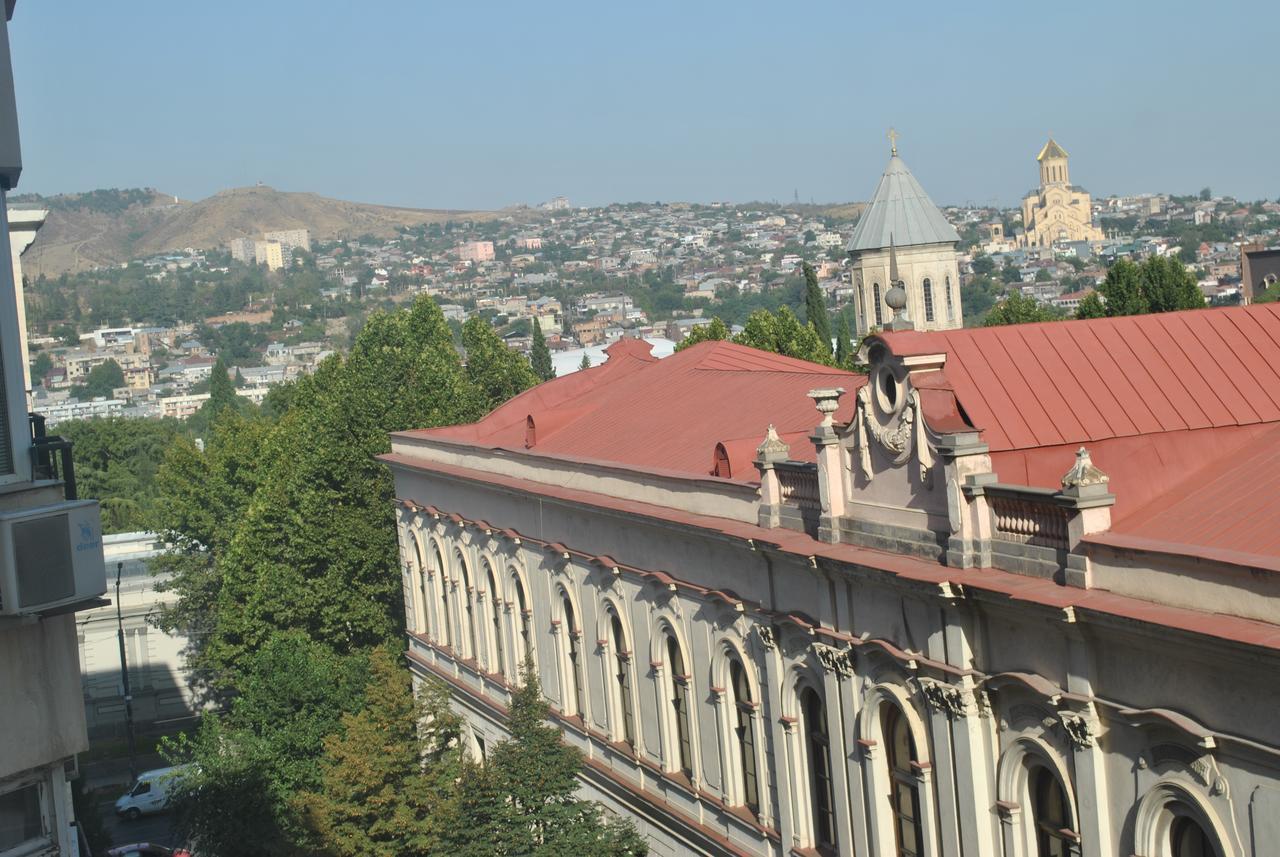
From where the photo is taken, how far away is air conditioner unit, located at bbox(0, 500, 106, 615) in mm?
8117

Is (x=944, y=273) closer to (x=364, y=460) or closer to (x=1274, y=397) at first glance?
(x=364, y=460)

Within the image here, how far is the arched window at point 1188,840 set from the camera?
13422mm

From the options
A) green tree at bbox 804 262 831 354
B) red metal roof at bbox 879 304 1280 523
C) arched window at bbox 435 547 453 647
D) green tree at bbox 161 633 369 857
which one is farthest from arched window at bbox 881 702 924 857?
green tree at bbox 804 262 831 354

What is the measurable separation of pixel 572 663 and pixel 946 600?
14226 millimetres

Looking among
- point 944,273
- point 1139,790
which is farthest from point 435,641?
point 944,273

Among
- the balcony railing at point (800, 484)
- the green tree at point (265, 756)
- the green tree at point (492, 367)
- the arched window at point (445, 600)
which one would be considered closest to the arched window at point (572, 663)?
the green tree at point (265, 756)

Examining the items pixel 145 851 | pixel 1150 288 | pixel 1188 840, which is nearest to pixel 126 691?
pixel 145 851

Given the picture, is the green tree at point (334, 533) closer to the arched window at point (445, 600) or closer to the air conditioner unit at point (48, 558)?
the arched window at point (445, 600)

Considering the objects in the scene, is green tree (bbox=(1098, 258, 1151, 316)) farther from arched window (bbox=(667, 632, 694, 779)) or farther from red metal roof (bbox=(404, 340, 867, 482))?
arched window (bbox=(667, 632, 694, 779))

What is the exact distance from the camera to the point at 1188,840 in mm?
13609

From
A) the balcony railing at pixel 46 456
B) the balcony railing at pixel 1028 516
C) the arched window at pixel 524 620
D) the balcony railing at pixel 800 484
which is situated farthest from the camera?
the arched window at pixel 524 620

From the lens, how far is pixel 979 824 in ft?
53.8

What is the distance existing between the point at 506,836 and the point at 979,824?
26.2 feet

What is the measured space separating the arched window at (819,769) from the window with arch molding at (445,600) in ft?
60.4
